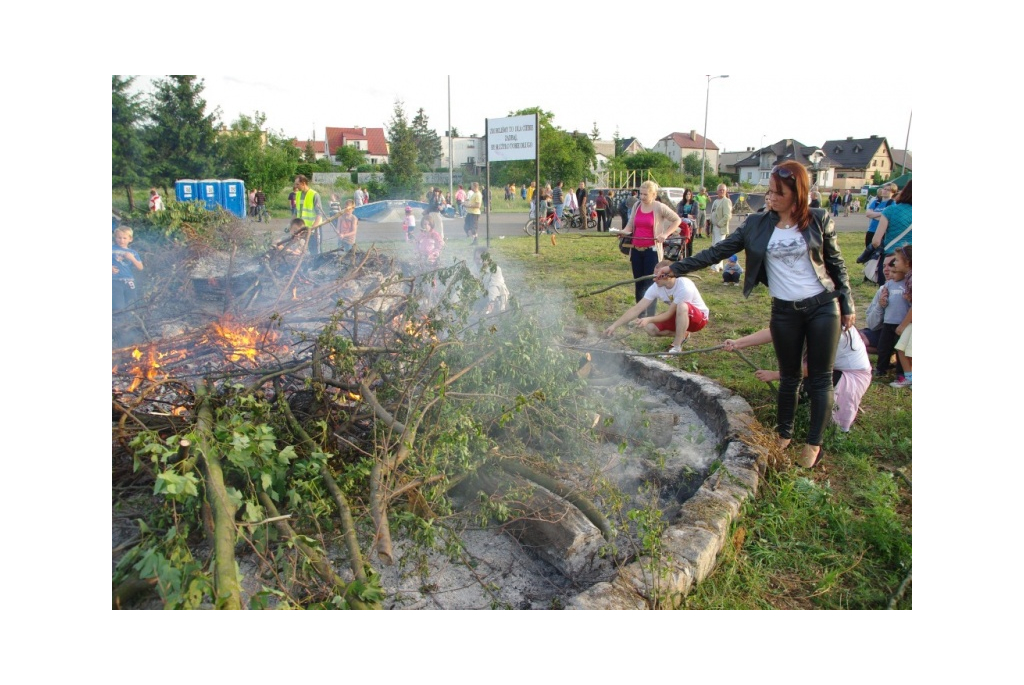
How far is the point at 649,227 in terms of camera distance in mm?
6762

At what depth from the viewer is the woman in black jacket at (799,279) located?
3.44 m

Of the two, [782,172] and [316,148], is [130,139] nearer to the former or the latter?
[782,172]

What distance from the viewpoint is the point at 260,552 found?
2.53 meters

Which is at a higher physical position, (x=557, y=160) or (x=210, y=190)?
(x=557, y=160)

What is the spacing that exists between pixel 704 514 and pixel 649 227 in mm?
4280

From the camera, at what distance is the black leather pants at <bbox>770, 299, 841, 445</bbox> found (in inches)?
140

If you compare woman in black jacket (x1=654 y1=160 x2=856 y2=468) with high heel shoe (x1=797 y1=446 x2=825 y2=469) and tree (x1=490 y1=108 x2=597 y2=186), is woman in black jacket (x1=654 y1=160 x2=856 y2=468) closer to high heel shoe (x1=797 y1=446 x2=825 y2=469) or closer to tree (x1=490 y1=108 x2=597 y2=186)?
high heel shoe (x1=797 y1=446 x2=825 y2=469)

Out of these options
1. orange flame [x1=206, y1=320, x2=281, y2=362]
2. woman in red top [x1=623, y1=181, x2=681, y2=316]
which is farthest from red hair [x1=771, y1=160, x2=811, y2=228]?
woman in red top [x1=623, y1=181, x2=681, y2=316]

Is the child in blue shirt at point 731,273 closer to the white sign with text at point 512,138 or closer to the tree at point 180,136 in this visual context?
the white sign with text at point 512,138

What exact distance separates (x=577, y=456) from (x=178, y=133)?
1174 centimetres

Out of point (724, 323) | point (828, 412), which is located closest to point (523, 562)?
point (828, 412)

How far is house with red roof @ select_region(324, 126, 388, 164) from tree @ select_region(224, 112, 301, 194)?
1.05 metres

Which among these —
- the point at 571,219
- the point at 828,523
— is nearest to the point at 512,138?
the point at 571,219

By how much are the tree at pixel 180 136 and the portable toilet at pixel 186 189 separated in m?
0.17
